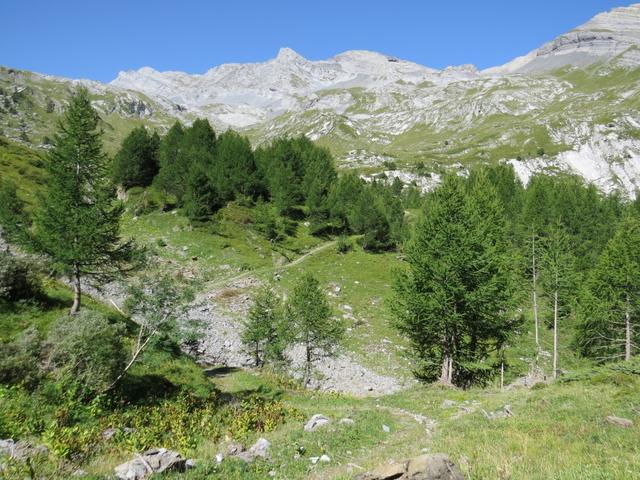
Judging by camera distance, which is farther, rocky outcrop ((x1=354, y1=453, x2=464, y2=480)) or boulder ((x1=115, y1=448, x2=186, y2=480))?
boulder ((x1=115, y1=448, x2=186, y2=480))

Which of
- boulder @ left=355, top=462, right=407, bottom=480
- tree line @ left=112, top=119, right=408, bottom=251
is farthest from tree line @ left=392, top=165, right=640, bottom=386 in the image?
tree line @ left=112, top=119, right=408, bottom=251

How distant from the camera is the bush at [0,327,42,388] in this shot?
1202 centimetres

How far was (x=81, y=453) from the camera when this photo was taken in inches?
345

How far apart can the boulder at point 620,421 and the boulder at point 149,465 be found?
11.4 meters

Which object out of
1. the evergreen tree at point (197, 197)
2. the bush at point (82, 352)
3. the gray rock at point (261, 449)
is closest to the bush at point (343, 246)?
the evergreen tree at point (197, 197)

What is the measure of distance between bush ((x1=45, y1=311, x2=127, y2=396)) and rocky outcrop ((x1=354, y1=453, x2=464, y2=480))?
10.6 meters

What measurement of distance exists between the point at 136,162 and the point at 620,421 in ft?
235

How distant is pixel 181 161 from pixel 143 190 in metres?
9.59

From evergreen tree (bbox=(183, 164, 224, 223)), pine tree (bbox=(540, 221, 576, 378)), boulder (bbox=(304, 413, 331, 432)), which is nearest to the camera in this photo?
boulder (bbox=(304, 413, 331, 432))

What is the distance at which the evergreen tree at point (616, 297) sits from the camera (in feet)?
95.5

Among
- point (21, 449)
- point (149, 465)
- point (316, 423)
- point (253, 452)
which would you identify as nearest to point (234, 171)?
point (316, 423)

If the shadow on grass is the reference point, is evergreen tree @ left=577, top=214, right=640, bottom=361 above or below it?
above

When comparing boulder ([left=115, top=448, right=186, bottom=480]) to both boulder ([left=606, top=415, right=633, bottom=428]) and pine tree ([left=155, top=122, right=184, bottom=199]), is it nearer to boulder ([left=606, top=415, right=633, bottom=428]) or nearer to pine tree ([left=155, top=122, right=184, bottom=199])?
boulder ([left=606, top=415, right=633, bottom=428])

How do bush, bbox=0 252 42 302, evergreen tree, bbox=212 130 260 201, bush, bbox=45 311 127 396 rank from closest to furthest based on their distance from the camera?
1. bush, bbox=45 311 127 396
2. bush, bbox=0 252 42 302
3. evergreen tree, bbox=212 130 260 201
